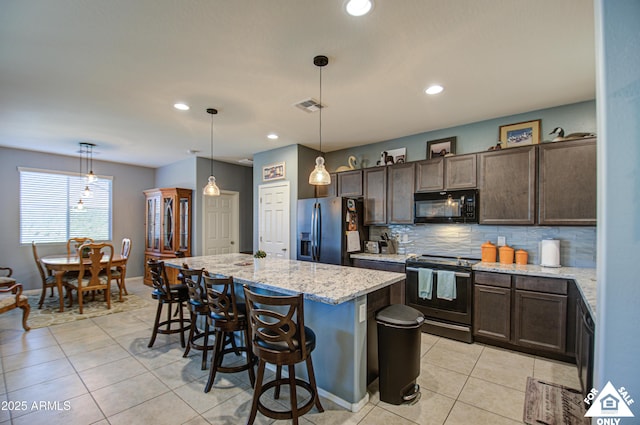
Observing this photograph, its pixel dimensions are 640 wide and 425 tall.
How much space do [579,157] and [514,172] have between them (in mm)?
571

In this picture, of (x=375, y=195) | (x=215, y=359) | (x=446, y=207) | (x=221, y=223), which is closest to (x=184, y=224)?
(x=221, y=223)

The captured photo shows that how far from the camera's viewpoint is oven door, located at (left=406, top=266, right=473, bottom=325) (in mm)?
3277

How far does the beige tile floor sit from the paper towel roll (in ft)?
3.41

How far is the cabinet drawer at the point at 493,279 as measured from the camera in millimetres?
3098

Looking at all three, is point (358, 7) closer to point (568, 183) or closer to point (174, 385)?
point (568, 183)

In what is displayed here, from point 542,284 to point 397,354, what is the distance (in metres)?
1.92

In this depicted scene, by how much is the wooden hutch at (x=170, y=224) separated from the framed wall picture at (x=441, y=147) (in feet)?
16.0

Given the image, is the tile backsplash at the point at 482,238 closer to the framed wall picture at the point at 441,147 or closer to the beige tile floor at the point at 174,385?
the framed wall picture at the point at 441,147

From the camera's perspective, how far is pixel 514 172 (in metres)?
3.30

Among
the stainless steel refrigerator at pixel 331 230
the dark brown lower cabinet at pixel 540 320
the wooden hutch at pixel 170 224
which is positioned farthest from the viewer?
the wooden hutch at pixel 170 224

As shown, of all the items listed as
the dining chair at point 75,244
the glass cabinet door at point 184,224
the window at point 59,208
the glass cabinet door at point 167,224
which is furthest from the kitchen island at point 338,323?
the window at point 59,208

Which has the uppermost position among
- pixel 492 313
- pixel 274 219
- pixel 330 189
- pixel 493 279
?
pixel 330 189

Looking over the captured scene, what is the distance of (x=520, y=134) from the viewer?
3520 mm

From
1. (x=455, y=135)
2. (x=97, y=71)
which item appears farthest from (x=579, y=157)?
(x=97, y=71)
